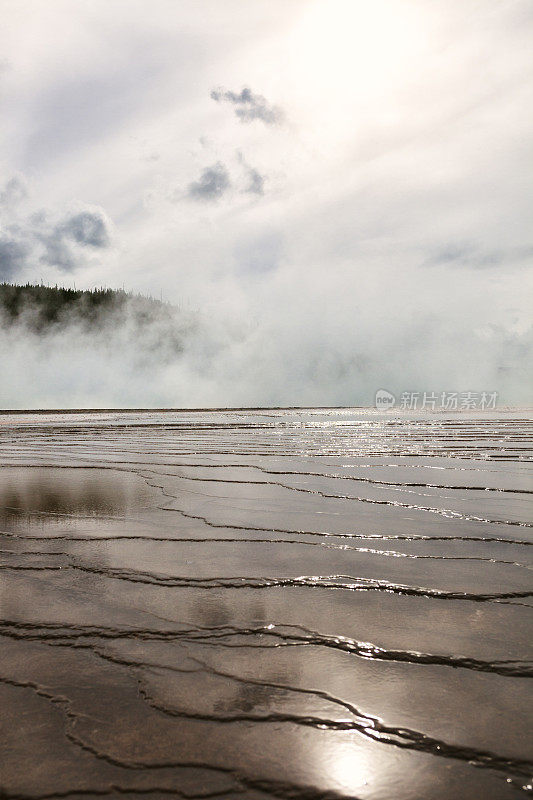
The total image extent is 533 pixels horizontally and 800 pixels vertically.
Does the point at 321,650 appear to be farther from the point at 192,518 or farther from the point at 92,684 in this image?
the point at 192,518

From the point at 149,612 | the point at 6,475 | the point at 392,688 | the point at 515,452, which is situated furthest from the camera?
the point at 515,452

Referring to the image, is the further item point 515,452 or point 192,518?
point 515,452

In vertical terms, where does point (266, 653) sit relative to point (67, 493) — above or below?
above

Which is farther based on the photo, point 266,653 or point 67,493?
point 67,493

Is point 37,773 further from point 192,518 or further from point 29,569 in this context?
point 192,518

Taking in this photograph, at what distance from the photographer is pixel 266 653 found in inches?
62.7

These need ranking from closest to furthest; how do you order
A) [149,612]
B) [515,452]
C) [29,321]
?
[149,612]
[515,452]
[29,321]

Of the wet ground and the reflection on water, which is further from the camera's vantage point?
the reflection on water

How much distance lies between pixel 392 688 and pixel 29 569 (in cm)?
166

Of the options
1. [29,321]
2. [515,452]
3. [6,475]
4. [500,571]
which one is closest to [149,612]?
[500,571]

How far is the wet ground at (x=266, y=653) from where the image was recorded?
1.10 meters

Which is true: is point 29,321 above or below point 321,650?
above

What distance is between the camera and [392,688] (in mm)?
1385

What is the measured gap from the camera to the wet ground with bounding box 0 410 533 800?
1101 millimetres
